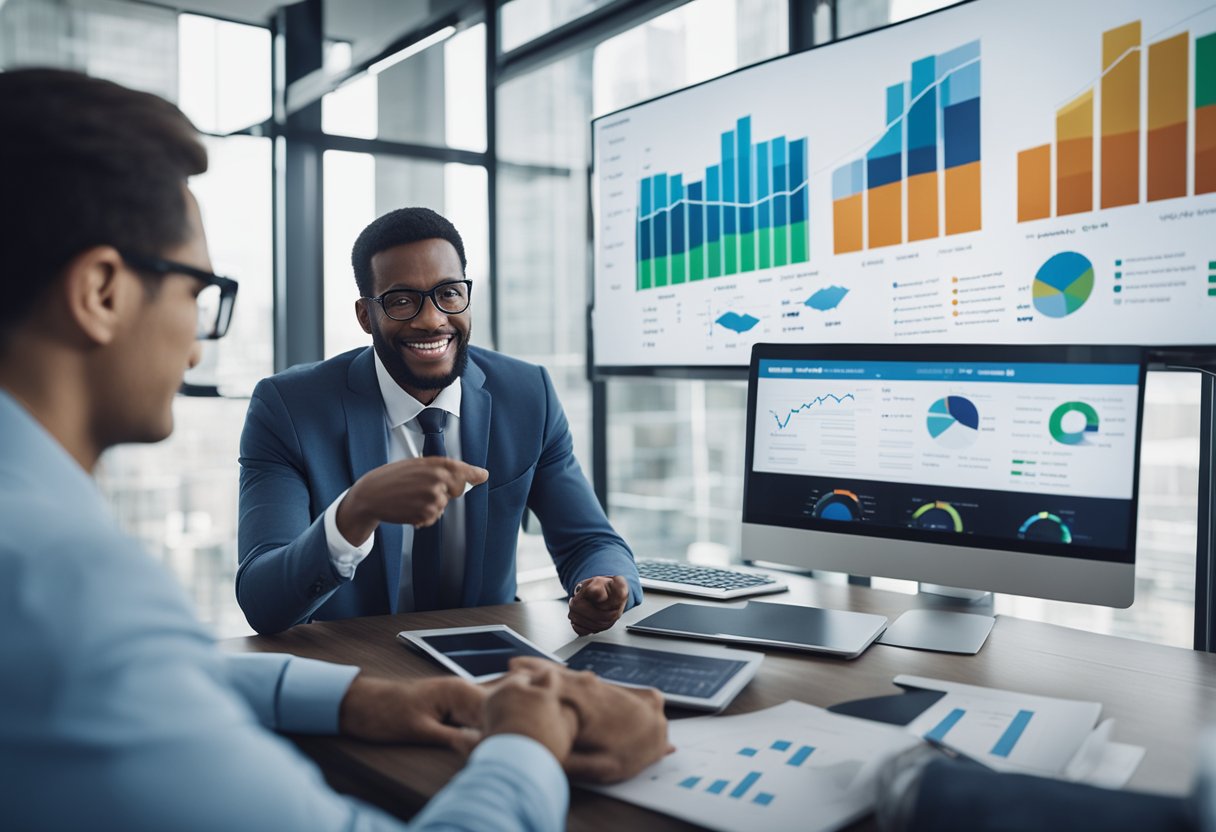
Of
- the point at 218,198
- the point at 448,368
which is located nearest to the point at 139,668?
the point at 448,368

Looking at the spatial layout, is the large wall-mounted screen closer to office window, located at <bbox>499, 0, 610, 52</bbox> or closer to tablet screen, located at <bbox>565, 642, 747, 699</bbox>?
office window, located at <bbox>499, 0, 610, 52</bbox>

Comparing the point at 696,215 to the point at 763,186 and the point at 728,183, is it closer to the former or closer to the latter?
the point at 728,183

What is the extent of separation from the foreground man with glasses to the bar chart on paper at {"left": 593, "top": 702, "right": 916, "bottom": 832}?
2.0 inches

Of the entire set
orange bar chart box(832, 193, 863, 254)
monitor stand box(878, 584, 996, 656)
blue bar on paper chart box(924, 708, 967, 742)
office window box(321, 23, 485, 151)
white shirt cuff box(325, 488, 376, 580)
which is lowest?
monitor stand box(878, 584, 996, 656)

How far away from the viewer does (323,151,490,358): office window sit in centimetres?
373

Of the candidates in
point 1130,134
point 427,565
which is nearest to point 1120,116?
point 1130,134

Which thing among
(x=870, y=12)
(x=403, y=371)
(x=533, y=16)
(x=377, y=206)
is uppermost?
(x=533, y=16)

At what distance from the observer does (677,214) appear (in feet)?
8.40

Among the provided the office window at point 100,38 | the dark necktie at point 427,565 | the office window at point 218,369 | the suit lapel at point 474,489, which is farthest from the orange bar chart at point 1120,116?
the office window at point 100,38

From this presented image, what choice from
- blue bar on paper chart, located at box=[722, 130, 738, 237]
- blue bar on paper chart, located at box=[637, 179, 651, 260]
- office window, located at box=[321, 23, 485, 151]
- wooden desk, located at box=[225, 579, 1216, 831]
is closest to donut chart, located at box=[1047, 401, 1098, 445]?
wooden desk, located at box=[225, 579, 1216, 831]

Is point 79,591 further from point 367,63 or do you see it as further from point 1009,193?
point 367,63

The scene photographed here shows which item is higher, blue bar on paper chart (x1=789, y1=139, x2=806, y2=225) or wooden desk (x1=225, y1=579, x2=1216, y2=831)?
blue bar on paper chart (x1=789, y1=139, x2=806, y2=225)

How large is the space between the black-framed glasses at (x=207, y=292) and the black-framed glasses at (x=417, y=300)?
0.91m

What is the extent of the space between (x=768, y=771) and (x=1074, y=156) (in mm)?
1395
